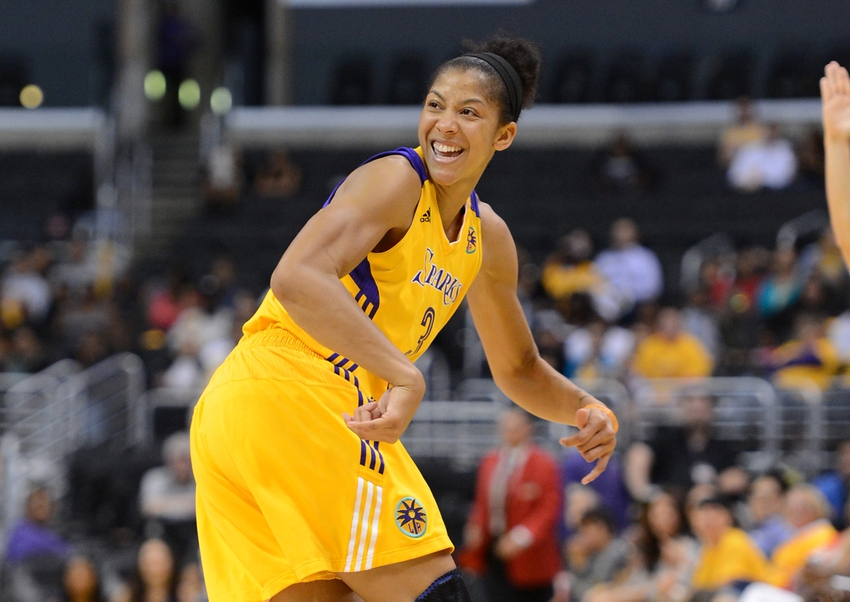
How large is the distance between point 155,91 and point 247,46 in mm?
1723

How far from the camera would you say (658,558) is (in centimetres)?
821

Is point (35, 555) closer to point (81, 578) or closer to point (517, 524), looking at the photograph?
point (81, 578)

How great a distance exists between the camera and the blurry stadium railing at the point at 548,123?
1845 cm

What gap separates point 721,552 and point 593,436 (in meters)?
4.15

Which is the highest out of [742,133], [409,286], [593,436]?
[742,133]

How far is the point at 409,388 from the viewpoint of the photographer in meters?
3.17

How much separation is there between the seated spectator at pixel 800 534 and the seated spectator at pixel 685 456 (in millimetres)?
1556

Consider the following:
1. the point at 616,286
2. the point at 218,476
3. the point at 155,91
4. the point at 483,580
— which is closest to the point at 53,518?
the point at 483,580

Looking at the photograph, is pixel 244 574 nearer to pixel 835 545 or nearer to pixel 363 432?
pixel 363 432

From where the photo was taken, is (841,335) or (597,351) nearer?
(841,335)

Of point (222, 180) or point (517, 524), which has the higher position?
point (222, 180)

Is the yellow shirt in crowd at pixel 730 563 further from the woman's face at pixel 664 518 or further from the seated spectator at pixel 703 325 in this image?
the seated spectator at pixel 703 325

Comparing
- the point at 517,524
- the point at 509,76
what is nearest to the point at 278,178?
the point at 517,524

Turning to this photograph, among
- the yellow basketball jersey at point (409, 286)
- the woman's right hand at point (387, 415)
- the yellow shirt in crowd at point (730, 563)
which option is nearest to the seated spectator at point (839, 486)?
the yellow shirt in crowd at point (730, 563)
